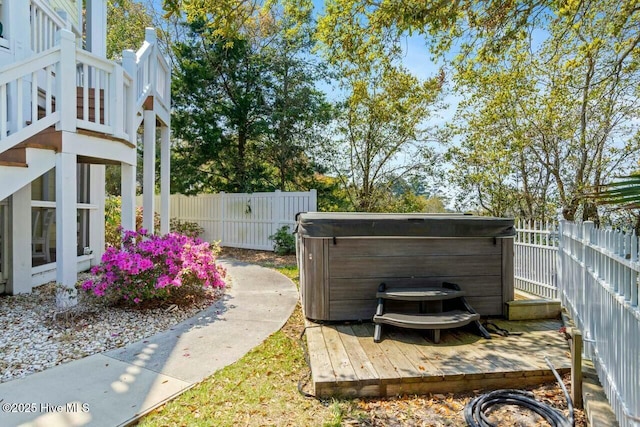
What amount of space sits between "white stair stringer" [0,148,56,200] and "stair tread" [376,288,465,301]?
12.0 ft

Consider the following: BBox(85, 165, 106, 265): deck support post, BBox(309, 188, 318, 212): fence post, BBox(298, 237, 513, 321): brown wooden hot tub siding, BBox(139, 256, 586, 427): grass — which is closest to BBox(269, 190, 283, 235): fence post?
BBox(309, 188, 318, 212): fence post

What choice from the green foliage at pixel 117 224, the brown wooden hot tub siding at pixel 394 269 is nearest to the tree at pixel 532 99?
the brown wooden hot tub siding at pixel 394 269

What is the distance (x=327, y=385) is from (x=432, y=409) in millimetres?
745

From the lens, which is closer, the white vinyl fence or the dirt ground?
the dirt ground

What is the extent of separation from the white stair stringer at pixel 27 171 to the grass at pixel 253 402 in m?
2.60

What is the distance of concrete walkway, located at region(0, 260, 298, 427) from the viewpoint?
2279 millimetres

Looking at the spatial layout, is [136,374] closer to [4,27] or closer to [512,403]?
[512,403]

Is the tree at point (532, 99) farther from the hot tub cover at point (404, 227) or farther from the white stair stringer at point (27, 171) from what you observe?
the white stair stringer at point (27, 171)

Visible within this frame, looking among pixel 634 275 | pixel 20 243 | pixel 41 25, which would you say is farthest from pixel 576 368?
pixel 41 25

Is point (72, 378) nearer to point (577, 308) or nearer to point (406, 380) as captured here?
point (406, 380)

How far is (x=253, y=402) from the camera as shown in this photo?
253 cm

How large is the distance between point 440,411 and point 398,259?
5.61ft

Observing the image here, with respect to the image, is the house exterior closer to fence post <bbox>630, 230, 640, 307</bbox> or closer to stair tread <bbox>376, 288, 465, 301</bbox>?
stair tread <bbox>376, 288, 465, 301</bbox>

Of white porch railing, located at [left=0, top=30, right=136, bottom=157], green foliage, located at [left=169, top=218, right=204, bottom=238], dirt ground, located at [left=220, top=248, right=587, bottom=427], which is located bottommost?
dirt ground, located at [left=220, top=248, right=587, bottom=427]
